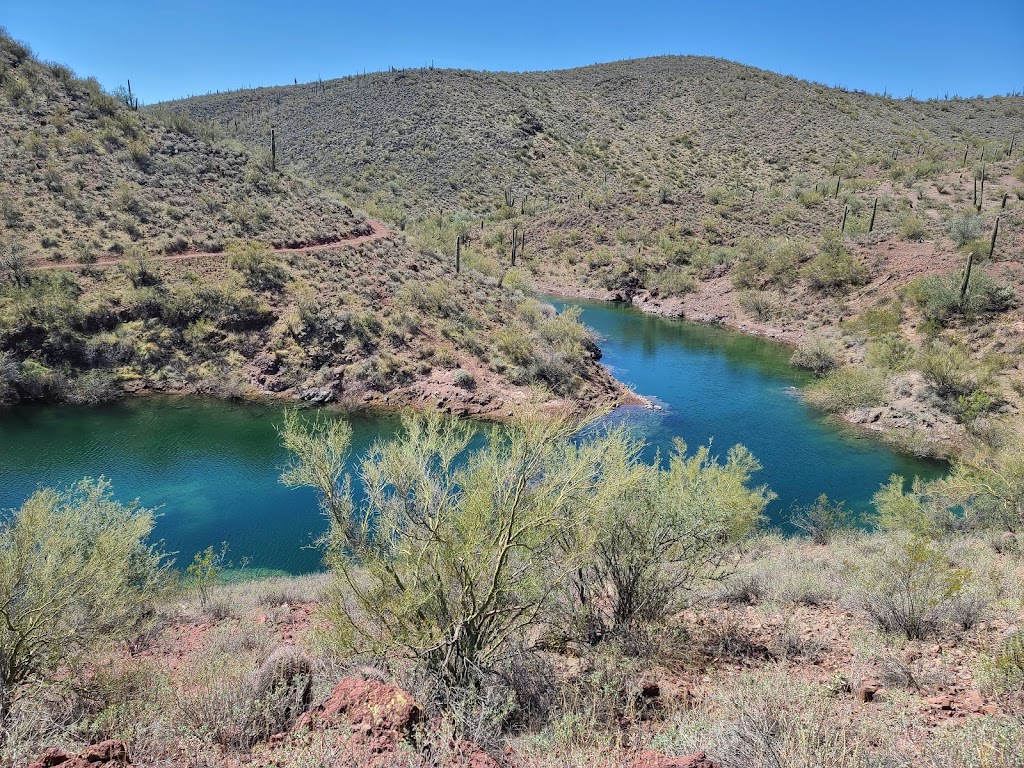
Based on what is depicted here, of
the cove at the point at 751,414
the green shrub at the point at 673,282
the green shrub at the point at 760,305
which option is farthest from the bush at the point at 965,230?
the green shrub at the point at 673,282

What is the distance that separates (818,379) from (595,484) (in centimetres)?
2929

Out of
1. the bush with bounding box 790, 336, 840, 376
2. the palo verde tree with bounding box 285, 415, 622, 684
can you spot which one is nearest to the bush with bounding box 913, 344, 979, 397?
the bush with bounding box 790, 336, 840, 376

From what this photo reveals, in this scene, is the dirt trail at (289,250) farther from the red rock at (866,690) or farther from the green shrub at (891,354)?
the red rock at (866,690)

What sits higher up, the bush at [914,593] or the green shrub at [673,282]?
the green shrub at [673,282]

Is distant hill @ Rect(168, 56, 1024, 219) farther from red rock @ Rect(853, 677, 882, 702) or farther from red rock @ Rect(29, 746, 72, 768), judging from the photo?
red rock @ Rect(853, 677, 882, 702)

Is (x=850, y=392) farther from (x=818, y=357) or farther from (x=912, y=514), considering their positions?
(x=912, y=514)

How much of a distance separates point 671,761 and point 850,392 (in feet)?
88.5

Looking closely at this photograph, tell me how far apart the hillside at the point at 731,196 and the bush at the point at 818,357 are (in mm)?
162

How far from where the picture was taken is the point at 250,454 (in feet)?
71.9

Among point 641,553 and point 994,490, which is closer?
point 641,553

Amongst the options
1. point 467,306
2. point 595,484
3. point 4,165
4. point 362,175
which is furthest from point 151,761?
point 362,175

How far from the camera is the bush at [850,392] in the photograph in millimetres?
26656

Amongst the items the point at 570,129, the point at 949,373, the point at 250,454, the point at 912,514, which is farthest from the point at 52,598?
the point at 570,129

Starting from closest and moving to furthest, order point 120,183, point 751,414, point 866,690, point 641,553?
point 866,690
point 641,553
point 751,414
point 120,183
